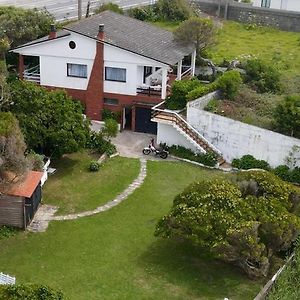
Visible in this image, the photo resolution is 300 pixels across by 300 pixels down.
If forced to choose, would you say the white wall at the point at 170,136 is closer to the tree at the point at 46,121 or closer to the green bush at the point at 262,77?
the tree at the point at 46,121

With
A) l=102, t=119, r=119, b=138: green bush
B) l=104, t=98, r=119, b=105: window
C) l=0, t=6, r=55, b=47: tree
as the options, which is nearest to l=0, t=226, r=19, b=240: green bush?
l=102, t=119, r=119, b=138: green bush

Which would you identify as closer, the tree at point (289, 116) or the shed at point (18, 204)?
the shed at point (18, 204)

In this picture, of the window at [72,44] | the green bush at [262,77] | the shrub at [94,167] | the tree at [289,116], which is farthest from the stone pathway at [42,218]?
the green bush at [262,77]

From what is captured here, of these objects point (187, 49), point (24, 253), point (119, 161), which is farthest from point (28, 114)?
point (187, 49)

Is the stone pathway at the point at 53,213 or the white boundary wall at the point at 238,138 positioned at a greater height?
the white boundary wall at the point at 238,138

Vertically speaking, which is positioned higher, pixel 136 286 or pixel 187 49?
pixel 187 49

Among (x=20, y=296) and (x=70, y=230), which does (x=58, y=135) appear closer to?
(x=70, y=230)
